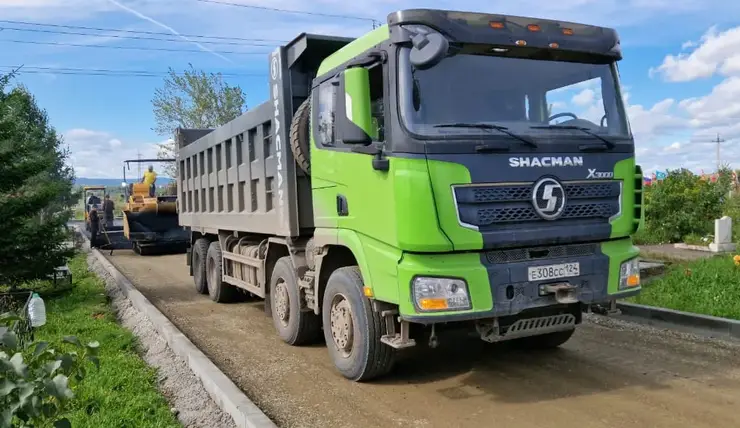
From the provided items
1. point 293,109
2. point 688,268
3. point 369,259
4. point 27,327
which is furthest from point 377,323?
point 688,268

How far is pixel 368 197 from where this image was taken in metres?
4.79

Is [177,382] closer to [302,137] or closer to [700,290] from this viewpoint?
[302,137]

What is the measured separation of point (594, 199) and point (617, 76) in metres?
1.11

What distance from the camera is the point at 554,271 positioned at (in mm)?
4621

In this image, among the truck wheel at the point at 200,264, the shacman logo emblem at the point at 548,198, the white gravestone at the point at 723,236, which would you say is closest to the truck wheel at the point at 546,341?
the shacman logo emblem at the point at 548,198

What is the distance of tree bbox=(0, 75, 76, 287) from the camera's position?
9.23m

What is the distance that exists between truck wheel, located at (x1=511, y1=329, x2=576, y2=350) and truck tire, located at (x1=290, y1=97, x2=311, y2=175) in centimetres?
272

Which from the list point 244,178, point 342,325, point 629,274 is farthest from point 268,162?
point 629,274

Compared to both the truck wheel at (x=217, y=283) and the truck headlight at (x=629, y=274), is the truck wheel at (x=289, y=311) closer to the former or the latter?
the truck wheel at (x=217, y=283)

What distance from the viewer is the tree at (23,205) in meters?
9.23

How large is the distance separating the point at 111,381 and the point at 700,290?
6705 mm

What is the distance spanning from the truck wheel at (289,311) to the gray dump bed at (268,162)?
0.44 meters

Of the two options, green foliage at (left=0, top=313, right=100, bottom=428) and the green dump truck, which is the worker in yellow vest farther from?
green foliage at (left=0, top=313, right=100, bottom=428)

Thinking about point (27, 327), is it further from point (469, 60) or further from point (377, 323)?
point (469, 60)
